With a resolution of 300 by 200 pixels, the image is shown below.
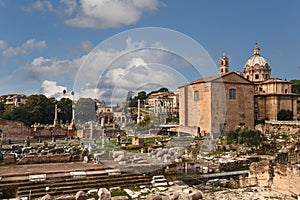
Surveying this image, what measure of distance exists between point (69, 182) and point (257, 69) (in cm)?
5249

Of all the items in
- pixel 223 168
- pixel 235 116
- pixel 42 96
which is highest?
pixel 42 96

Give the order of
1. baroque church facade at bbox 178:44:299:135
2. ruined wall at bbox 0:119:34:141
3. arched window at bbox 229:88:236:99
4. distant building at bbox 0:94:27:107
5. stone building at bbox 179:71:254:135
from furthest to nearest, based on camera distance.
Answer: distant building at bbox 0:94:27:107, arched window at bbox 229:88:236:99, stone building at bbox 179:71:254:135, baroque church facade at bbox 178:44:299:135, ruined wall at bbox 0:119:34:141

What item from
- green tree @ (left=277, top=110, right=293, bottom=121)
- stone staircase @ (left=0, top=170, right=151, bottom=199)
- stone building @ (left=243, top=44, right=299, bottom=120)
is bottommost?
stone staircase @ (left=0, top=170, right=151, bottom=199)

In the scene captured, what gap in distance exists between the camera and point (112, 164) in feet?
46.3

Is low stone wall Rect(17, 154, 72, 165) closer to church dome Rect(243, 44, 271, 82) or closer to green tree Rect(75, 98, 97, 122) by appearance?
green tree Rect(75, 98, 97, 122)

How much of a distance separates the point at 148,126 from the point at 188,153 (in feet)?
51.4

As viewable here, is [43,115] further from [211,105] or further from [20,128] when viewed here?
[211,105]

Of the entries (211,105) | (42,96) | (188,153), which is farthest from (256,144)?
(42,96)

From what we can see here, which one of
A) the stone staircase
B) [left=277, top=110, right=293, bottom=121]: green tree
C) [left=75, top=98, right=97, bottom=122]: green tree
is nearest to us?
the stone staircase

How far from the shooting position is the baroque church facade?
1290 inches

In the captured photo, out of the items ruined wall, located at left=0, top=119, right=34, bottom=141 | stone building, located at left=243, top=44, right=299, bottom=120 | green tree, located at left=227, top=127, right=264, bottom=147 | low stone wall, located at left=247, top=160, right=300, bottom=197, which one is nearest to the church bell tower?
stone building, located at left=243, top=44, right=299, bottom=120

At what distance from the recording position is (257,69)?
5672 cm

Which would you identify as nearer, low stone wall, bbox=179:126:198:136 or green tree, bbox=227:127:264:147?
green tree, bbox=227:127:264:147

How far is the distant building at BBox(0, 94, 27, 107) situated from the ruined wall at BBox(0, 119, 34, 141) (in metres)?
43.3
